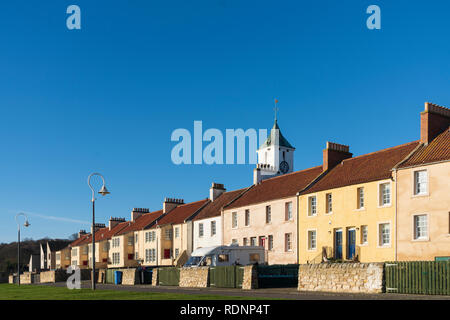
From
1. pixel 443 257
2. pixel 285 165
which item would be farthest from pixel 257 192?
pixel 285 165

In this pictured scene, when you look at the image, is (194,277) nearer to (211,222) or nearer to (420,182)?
(420,182)

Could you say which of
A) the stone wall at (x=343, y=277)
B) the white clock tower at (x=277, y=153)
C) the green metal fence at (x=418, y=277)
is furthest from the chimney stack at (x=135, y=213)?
the green metal fence at (x=418, y=277)

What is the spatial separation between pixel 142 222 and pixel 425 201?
54.7 meters

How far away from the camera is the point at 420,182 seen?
36531 mm

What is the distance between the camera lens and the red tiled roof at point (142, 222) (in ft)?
263

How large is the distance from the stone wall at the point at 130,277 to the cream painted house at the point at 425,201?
2377 centimetres

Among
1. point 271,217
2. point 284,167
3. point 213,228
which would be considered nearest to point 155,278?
point 271,217

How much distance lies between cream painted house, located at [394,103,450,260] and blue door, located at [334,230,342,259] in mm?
6248

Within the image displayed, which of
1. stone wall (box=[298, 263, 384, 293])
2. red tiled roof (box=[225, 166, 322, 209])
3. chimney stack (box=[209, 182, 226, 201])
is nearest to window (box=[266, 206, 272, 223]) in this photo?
red tiled roof (box=[225, 166, 322, 209])

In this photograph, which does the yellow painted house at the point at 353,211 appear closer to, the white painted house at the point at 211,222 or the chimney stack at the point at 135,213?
the white painted house at the point at 211,222

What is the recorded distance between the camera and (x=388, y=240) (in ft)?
126

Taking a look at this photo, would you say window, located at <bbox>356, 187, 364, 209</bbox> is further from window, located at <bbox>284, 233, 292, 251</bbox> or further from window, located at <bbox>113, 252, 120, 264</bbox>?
window, located at <bbox>113, 252, 120, 264</bbox>
